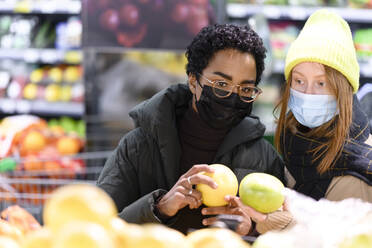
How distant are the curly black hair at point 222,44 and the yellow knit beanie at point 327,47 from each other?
0.12 m

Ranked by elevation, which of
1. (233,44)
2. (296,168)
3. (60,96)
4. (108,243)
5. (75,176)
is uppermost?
(233,44)

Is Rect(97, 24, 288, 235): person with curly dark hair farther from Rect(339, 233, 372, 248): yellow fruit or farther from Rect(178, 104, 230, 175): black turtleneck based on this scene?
Rect(339, 233, 372, 248): yellow fruit

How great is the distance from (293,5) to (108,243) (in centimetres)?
393

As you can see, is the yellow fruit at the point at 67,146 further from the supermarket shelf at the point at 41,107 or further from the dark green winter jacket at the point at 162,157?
the dark green winter jacket at the point at 162,157

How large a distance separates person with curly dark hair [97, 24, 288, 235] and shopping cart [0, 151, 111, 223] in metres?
0.94

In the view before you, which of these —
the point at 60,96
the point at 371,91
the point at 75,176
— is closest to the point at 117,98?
the point at 75,176

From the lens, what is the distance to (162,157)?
1.70m

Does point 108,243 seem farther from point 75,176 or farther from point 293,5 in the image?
point 293,5

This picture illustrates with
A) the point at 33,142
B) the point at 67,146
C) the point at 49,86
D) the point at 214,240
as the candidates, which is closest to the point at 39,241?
the point at 214,240

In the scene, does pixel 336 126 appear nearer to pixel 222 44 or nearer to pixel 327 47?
pixel 327 47

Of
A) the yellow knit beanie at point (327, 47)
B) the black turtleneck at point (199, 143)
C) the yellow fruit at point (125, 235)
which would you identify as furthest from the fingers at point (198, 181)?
the yellow knit beanie at point (327, 47)

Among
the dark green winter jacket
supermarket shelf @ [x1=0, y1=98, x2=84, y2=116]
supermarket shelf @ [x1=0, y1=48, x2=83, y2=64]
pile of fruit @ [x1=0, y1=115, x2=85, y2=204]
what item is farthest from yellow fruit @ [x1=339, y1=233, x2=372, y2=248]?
supermarket shelf @ [x1=0, y1=48, x2=83, y2=64]

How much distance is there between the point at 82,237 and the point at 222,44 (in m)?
1.01

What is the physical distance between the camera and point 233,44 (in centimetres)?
165
